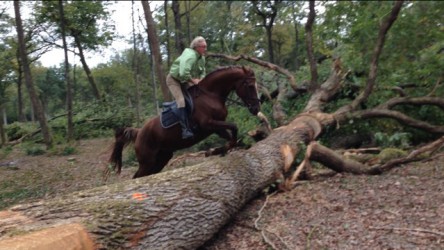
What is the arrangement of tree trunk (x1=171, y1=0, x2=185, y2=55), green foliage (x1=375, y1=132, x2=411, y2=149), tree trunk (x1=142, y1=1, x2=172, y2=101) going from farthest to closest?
1. tree trunk (x1=171, y1=0, x2=185, y2=55)
2. tree trunk (x1=142, y1=1, x2=172, y2=101)
3. green foliage (x1=375, y1=132, x2=411, y2=149)

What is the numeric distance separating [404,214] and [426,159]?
3.14 m

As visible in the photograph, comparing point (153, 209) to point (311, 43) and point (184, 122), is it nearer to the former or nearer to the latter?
point (184, 122)

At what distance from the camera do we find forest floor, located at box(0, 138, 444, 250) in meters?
4.17

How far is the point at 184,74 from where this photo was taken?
276 inches

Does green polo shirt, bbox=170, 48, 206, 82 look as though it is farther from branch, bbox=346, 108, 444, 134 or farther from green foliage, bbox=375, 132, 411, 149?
green foliage, bbox=375, 132, 411, 149

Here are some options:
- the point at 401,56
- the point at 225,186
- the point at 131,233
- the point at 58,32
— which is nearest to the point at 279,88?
the point at 401,56

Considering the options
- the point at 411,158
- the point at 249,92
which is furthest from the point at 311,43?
the point at 411,158

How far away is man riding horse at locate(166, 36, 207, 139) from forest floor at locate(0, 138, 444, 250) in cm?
211

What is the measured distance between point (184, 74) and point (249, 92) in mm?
1179

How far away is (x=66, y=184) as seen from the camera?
1034cm

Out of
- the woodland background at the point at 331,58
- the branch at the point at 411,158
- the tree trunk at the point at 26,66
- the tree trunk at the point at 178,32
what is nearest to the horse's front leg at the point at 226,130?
the branch at the point at 411,158

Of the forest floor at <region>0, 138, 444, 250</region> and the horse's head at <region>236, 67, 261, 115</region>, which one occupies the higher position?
the horse's head at <region>236, 67, 261, 115</region>

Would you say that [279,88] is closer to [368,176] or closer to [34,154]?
[368,176]

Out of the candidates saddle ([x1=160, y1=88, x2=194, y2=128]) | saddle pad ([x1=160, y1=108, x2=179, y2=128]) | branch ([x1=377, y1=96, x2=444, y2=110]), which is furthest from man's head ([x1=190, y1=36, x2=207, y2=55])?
branch ([x1=377, y1=96, x2=444, y2=110])
